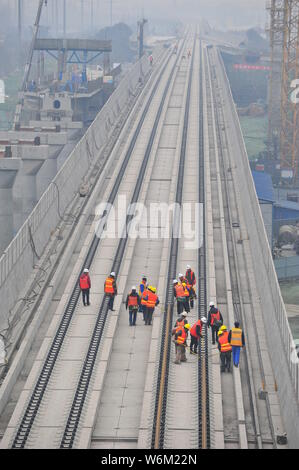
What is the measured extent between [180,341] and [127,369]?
1.84m

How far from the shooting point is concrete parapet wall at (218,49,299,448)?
2014cm

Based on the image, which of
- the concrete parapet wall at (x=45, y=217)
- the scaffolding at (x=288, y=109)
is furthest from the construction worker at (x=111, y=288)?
the scaffolding at (x=288, y=109)

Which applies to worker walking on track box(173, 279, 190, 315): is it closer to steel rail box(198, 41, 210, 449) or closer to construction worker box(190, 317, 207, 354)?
steel rail box(198, 41, 210, 449)

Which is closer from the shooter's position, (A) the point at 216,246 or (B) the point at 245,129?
(A) the point at 216,246

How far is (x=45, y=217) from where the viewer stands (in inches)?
1356

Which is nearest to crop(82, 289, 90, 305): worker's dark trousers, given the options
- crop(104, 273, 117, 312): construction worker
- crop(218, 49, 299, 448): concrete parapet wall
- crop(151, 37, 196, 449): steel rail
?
crop(104, 273, 117, 312): construction worker

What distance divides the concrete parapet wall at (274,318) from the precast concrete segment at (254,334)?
0.76 feet

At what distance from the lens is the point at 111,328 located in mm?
26406

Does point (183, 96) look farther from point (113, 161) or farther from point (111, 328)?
point (111, 328)

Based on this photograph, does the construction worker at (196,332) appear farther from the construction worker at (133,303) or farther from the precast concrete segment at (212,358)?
the construction worker at (133,303)
